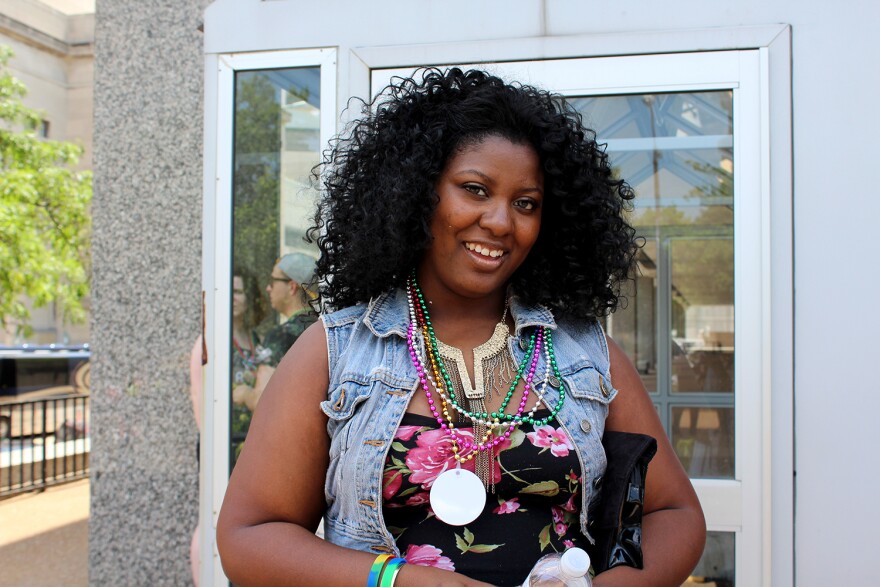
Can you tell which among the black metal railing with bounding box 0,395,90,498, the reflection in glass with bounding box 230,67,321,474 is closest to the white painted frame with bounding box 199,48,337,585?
the reflection in glass with bounding box 230,67,321,474

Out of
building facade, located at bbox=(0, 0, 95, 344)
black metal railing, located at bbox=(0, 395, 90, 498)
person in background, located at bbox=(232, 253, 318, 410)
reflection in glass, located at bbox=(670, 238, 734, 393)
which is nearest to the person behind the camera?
person in background, located at bbox=(232, 253, 318, 410)

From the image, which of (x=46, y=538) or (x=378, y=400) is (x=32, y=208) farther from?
(x=378, y=400)

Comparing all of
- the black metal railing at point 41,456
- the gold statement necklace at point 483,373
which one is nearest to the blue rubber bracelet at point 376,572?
the gold statement necklace at point 483,373

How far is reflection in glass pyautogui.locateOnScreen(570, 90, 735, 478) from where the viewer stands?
110 inches

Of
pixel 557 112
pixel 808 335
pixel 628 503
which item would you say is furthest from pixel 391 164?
pixel 808 335

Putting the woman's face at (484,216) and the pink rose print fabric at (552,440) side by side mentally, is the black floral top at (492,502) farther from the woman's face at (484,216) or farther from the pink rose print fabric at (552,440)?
the woman's face at (484,216)

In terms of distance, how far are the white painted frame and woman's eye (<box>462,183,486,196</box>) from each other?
109 cm

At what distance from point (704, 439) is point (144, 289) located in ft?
9.15

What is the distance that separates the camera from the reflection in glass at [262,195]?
277 cm

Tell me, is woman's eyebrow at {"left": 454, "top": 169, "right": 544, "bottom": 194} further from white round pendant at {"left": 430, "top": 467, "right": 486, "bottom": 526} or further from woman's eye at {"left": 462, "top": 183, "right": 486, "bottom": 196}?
white round pendant at {"left": 430, "top": 467, "right": 486, "bottom": 526}

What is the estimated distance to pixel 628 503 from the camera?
5.37 feet

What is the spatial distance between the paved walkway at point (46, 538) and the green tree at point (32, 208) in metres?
2.63

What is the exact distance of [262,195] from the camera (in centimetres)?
286

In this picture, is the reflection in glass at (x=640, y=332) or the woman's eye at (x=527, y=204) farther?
the reflection in glass at (x=640, y=332)
